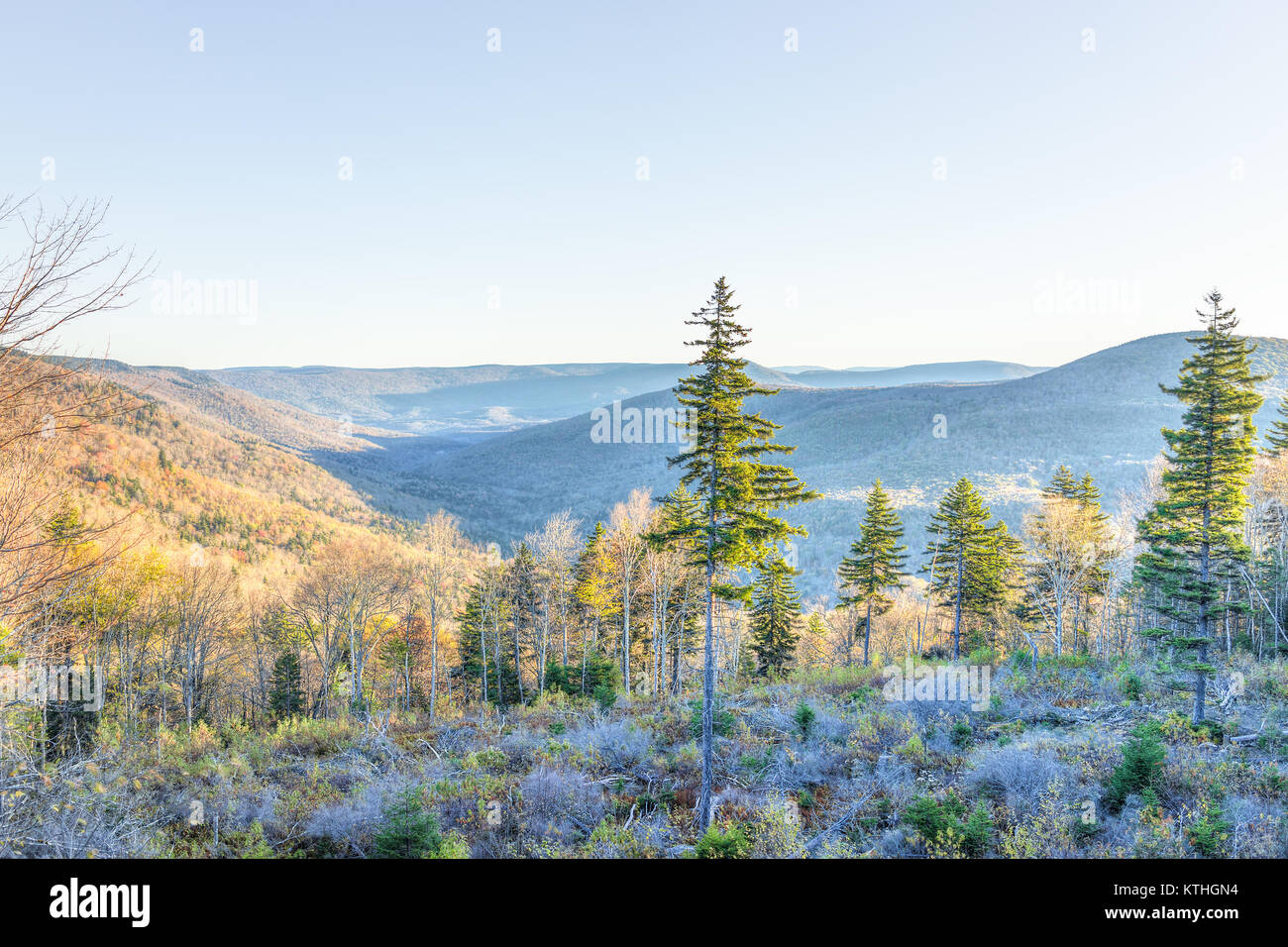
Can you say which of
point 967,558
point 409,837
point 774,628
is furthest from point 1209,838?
point 774,628

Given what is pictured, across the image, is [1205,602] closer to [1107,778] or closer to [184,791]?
[1107,778]

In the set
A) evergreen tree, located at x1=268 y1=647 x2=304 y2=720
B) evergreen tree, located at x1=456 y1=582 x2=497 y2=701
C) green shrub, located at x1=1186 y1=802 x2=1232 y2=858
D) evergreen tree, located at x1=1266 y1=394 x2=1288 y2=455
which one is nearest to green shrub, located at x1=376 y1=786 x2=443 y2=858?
green shrub, located at x1=1186 y1=802 x2=1232 y2=858

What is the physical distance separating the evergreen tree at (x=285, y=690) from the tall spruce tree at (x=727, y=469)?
29.0m

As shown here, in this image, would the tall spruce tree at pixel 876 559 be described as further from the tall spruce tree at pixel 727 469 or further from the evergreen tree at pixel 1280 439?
the tall spruce tree at pixel 727 469

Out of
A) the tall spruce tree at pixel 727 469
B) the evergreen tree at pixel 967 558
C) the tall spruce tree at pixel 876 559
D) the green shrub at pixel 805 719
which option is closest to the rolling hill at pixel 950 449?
the evergreen tree at pixel 967 558

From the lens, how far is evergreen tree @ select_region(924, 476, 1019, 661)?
29.6 m

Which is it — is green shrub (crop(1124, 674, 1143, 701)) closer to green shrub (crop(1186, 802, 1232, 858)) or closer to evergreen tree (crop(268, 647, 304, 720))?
green shrub (crop(1186, 802, 1232, 858))

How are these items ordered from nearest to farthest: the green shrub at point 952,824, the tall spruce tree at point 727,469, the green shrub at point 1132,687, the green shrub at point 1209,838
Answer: the green shrub at point 1209,838
the green shrub at point 952,824
the tall spruce tree at point 727,469
the green shrub at point 1132,687

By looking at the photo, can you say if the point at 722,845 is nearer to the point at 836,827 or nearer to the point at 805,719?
the point at 836,827

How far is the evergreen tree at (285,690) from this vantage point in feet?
103

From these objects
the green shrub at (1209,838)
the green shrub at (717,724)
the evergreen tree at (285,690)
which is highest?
the green shrub at (1209,838)

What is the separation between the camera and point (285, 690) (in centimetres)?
3186
